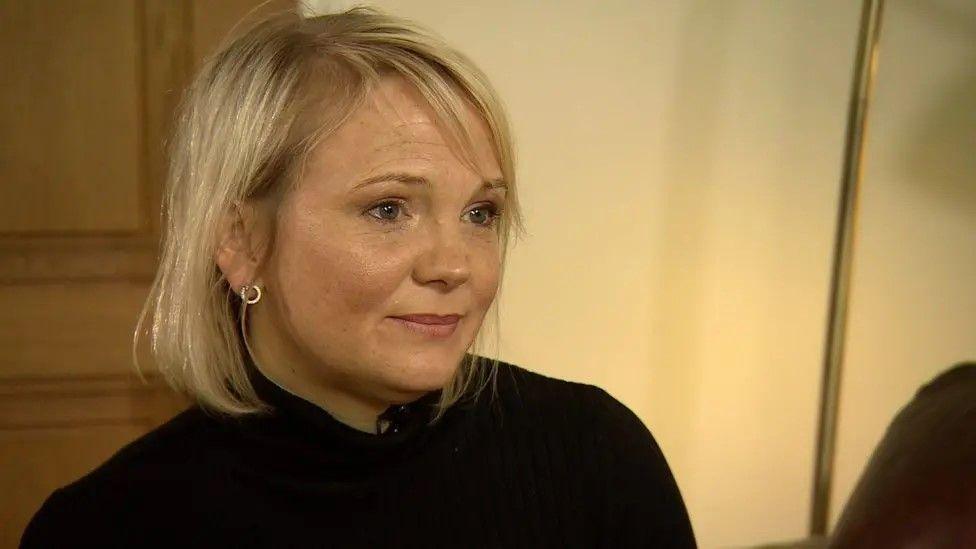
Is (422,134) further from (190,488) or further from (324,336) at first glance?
(190,488)

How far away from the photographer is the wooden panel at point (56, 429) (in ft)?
6.29

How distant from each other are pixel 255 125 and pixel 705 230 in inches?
48.5

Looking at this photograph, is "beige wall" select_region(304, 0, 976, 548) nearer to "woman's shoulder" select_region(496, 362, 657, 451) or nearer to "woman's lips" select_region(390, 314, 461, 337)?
"woman's shoulder" select_region(496, 362, 657, 451)

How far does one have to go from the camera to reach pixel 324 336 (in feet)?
3.25

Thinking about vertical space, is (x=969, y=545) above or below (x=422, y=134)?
below

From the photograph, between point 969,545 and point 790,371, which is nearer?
point 969,545

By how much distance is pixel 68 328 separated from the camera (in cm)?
192

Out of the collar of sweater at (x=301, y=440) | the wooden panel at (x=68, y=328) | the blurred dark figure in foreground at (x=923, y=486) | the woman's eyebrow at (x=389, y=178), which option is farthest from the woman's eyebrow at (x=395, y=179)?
the wooden panel at (x=68, y=328)

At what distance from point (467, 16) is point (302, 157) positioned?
0.91 m

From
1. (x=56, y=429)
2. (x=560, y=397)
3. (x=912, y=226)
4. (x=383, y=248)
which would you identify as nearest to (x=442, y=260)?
(x=383, y=248)

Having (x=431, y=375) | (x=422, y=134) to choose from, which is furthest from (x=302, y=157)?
(x=431, y=375)

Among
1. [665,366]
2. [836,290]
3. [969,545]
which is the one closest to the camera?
[969,545]

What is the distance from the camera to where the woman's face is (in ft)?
3.17

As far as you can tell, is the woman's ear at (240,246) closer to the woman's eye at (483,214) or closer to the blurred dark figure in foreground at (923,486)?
the woman's eye at (483,214)
